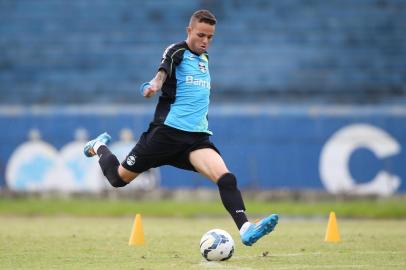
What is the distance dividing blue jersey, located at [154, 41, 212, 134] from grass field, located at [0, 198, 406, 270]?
147 centimetres

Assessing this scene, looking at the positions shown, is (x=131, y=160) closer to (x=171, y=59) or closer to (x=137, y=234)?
(x=171, y=59)

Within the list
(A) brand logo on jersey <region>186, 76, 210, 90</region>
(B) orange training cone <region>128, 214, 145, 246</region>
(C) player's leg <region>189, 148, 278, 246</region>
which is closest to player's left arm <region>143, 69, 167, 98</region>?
(A) brand logo on jersey <region>186, 76, 210, 90</region>

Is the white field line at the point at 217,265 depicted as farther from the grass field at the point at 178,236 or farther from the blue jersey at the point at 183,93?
the blue jersey at the point at 183,93

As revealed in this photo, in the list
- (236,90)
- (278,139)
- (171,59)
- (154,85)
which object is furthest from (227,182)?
(236,90)

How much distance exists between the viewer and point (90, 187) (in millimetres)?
21125

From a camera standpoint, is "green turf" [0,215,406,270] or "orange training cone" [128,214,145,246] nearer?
"green turf" [0,215,406,270]

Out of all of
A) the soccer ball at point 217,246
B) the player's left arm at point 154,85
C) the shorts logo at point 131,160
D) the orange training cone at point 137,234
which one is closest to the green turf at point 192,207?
the orange training cone at point 137,234

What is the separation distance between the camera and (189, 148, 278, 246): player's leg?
9.37m

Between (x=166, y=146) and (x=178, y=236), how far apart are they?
3179mm

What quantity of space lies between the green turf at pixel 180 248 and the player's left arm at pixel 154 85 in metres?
1.71

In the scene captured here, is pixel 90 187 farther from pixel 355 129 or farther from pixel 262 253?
pixel 262 253

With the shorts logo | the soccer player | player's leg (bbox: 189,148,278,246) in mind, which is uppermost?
the soccer player

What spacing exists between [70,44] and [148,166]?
16314mm

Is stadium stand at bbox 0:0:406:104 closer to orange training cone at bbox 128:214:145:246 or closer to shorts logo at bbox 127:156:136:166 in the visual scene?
orange training cone at bbox 128:214:145:246
